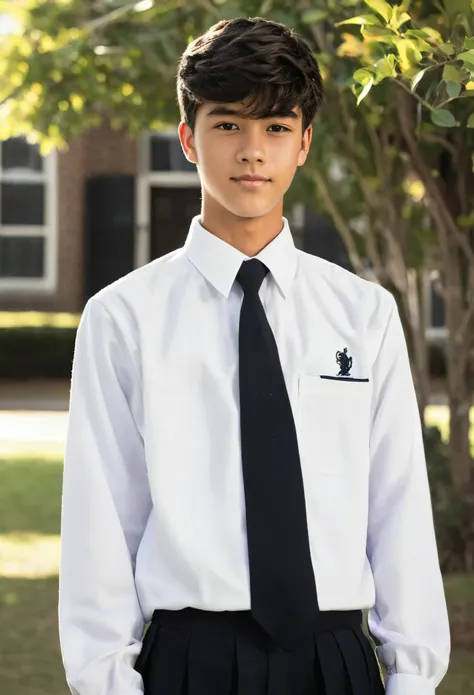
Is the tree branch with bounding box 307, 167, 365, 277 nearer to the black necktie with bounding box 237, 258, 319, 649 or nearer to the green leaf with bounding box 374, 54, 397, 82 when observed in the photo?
the green leaf with bounding box 374, 54, 397, 82

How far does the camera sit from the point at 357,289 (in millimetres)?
2312

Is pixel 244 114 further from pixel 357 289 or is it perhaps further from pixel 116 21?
pixel 116 21

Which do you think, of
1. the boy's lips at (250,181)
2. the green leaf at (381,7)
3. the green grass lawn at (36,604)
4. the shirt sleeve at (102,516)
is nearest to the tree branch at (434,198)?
the green grass lawn at (36,604)

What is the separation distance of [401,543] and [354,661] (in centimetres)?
21

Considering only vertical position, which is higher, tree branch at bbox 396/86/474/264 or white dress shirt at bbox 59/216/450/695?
tree branch at bbox 396/86/474/264

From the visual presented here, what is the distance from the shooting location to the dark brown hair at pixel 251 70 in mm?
2150

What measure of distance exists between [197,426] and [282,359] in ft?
0.61

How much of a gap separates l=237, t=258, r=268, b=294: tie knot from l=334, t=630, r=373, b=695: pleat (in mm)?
556

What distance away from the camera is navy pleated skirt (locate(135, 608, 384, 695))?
207 cm

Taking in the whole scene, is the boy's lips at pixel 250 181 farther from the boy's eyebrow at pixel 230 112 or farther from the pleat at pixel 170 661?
the pleat at pixel 170 661

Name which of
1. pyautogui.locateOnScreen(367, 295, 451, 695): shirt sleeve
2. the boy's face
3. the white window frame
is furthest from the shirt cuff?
the white window frame

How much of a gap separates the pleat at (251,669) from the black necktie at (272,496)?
1.6 inches

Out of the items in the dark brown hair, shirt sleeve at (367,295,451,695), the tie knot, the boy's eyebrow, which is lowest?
shirt sleeve at (367,295,451,695)

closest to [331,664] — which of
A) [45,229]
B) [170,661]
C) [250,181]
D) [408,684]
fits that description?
[408,684]
